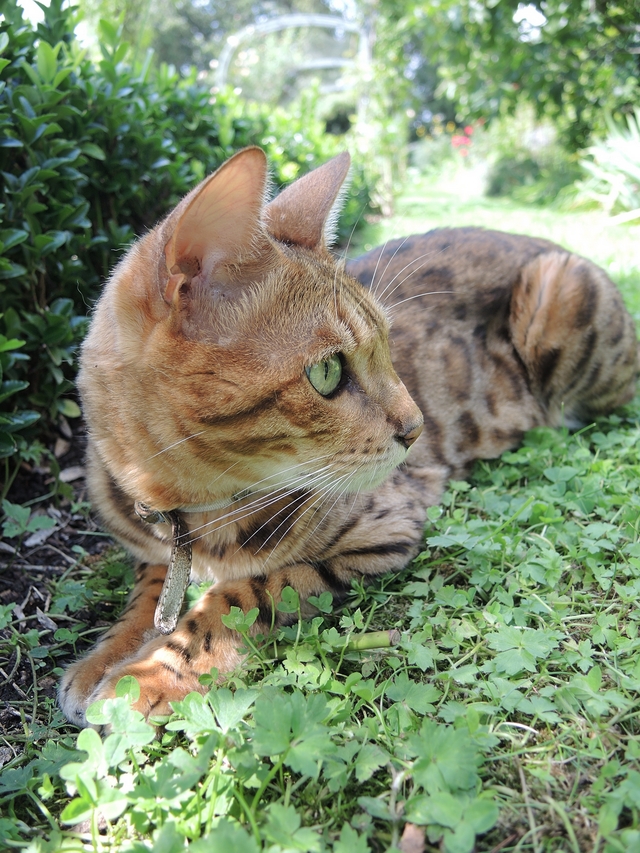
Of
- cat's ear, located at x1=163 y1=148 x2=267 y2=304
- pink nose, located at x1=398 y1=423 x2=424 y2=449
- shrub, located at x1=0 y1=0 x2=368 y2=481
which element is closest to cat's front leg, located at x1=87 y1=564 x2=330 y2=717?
pink nose, located at x1=398 y1=423 x2=424 y2=449

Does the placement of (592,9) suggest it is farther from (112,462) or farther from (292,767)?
(292,767)

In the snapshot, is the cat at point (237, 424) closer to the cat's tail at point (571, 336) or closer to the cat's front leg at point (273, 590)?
the cat's front leg at point (273, 590)

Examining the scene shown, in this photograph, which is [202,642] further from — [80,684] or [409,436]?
[409,436]

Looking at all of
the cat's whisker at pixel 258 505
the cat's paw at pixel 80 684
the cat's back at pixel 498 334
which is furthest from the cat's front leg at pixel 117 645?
the cat's back at pixel 498 334

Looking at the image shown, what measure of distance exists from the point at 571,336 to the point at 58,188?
253cm

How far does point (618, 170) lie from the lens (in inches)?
343

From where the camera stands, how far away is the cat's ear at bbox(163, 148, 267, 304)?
56.7 inches

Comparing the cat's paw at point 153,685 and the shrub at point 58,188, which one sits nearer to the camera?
the cat's paw at point 153,685

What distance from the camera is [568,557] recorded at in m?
2.04

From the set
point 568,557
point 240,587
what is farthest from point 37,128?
point 568,557

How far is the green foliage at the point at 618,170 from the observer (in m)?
8.31

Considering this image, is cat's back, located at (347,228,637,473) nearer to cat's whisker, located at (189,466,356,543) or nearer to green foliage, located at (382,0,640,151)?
cat's whisker, located at (189,466,356,543)

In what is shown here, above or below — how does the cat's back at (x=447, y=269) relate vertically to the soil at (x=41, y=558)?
above

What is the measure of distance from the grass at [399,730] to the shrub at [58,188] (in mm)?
1036
